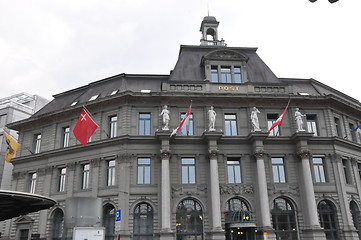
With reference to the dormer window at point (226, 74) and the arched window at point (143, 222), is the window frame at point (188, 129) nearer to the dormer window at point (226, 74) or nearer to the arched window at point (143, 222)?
the dormer window at point (226, 74)

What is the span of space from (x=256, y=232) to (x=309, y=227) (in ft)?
15.2

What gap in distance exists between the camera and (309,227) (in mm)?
30406

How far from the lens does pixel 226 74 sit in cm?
3625

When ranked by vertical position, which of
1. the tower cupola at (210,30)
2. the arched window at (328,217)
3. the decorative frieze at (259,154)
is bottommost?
the arched window at (328,217)

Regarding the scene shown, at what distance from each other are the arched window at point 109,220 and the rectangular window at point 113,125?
22.4ft

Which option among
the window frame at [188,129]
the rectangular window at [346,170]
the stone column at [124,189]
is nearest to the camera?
the stone column at [124,189]

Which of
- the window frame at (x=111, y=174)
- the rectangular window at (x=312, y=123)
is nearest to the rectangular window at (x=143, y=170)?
the window frame at (x=111, y=174)

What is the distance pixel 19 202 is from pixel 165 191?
1310cm

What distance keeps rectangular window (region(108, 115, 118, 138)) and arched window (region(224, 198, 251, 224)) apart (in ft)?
41.7

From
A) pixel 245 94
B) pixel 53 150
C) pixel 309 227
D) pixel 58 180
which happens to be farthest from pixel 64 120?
pixel 309 227

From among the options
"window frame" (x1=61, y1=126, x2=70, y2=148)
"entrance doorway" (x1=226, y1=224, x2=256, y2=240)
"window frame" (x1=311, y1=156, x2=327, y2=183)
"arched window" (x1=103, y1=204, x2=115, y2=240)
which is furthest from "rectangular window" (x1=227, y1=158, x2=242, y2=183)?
"window frame" (x1=61, y1=126, x2=70, y2=148)

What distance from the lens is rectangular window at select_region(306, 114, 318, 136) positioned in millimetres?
35125

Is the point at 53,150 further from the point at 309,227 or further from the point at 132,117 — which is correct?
the point at 309,227

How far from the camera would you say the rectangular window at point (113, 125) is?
34.2 metres
